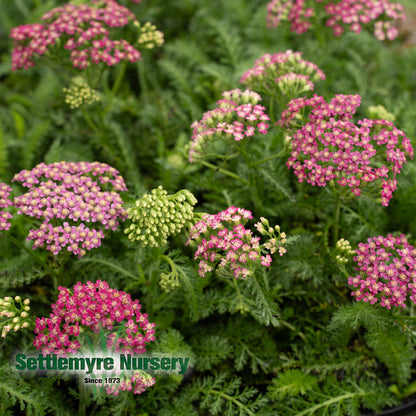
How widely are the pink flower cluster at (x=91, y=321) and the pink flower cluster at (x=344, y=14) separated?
8.79 feet

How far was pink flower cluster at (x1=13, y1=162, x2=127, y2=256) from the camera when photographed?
2.30 meters

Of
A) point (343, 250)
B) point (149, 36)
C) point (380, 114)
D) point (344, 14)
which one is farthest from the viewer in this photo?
point (344, 14)

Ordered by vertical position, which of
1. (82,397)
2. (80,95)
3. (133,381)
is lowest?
(82,397)

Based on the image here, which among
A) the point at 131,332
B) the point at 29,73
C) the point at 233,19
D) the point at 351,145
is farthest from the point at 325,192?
the point at 29,73

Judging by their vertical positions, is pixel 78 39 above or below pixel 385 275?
above

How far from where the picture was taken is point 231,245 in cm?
218

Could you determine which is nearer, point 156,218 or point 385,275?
point 156,218

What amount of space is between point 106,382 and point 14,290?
1293mm

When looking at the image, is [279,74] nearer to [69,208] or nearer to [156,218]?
[156,218]

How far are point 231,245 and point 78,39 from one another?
189 cm

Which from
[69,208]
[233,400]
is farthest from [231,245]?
[233,400]

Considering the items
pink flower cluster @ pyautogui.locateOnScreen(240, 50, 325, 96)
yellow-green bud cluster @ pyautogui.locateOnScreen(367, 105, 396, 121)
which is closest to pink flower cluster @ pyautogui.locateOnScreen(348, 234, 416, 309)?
yellow-green bud cluster @ pyautogui.locateOnScreen(367, 105, 396, 121)

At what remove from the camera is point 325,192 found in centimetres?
278

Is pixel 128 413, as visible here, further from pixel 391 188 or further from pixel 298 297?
pixel 391 188
